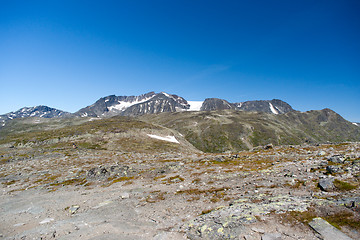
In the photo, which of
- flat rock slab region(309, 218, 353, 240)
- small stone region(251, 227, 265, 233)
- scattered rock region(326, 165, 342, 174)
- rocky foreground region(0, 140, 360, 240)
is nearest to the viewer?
flat rock slab region(309, 218, 353, 240)

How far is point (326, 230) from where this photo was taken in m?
9.93

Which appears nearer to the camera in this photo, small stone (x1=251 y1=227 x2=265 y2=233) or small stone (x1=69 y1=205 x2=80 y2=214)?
small stone (x1=251 y1=227 x2=265 y2=233)

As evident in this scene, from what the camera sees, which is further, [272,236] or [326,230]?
[272,236]

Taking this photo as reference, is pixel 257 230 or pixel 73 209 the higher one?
pixel 257 230

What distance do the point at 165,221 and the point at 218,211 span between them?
4562mm

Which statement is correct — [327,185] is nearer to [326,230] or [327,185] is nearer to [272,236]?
[326,230]

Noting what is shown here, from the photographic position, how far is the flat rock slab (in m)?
9.34

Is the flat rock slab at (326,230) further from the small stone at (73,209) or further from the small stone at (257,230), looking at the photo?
the small stone at (73,209)

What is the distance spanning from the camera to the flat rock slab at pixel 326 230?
30.6 feet

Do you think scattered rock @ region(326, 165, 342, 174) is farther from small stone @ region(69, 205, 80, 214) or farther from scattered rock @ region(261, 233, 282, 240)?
small stone @ region(69, 205, 80, 214)

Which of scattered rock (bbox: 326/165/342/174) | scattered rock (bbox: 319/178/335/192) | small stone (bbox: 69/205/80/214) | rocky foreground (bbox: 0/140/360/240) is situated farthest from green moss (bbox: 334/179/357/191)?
small stone (bbox: 69/205/80/214)

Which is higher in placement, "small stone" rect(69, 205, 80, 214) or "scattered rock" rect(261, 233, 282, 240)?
"scattered rock" rect(261, 233, 282, 240)

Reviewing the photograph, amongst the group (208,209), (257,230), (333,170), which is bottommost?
(208,209)

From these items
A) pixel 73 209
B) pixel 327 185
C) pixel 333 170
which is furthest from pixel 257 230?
pixel 73 209
